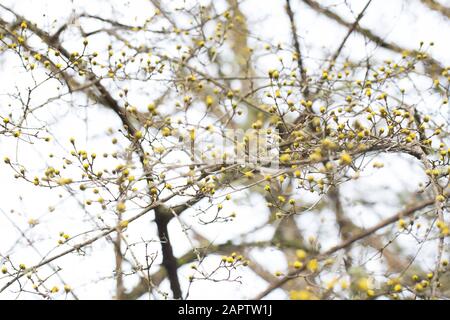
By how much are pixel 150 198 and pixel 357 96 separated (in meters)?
1.87

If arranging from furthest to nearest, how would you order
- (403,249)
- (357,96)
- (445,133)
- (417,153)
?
(403,249)
(445,133)
(357,96)
(417,153)

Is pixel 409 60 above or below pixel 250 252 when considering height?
above

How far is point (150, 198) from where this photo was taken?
122 inches

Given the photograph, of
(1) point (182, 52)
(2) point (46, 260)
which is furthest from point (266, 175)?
(1) point (182, 52)

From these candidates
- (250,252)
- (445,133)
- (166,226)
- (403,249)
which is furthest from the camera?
(250,252)

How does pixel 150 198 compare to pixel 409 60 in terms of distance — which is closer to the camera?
pixel 150 198

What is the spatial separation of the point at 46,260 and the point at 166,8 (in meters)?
3.80

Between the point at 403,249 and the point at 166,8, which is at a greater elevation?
the point at 166,8

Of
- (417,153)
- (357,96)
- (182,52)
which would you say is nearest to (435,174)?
(417,153)

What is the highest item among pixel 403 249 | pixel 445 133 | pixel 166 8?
pixel 166 8

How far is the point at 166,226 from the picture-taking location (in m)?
5.79
